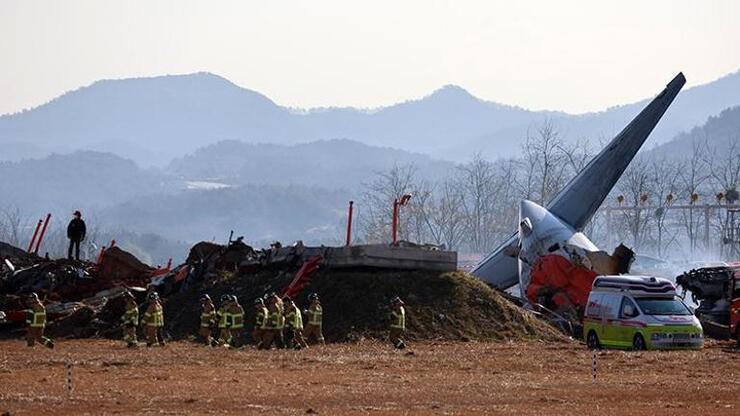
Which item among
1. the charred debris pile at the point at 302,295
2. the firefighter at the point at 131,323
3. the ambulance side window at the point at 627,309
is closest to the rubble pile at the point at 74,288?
the charred debris pile at the point at 302,295

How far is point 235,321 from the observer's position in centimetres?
3912

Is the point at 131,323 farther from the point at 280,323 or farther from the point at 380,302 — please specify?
the point at 380,302

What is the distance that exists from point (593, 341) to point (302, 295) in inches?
376

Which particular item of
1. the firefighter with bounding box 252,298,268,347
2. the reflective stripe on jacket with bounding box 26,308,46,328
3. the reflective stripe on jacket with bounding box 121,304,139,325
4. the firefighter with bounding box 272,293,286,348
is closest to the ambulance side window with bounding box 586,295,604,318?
the firefighter with bounding box 272,293,286,348

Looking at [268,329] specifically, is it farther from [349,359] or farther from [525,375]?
[525,375]

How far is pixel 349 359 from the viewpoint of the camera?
1356 inches

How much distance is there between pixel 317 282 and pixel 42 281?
12447 mm

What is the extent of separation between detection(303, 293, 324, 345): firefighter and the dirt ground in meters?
0.76

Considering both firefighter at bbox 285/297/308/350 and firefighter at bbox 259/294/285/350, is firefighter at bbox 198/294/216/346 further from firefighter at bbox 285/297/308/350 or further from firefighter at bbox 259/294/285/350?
firefighter at bbox 285/297/308/350

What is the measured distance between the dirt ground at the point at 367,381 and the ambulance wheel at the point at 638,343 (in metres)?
1.38

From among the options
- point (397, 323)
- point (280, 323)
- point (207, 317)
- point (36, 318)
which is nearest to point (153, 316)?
point (207, 317)

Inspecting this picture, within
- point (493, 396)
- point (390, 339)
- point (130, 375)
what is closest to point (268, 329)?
point (390, 339)

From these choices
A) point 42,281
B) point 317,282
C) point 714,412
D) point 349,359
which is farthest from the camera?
point 42,281

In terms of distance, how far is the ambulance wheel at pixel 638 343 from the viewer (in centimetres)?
3834
